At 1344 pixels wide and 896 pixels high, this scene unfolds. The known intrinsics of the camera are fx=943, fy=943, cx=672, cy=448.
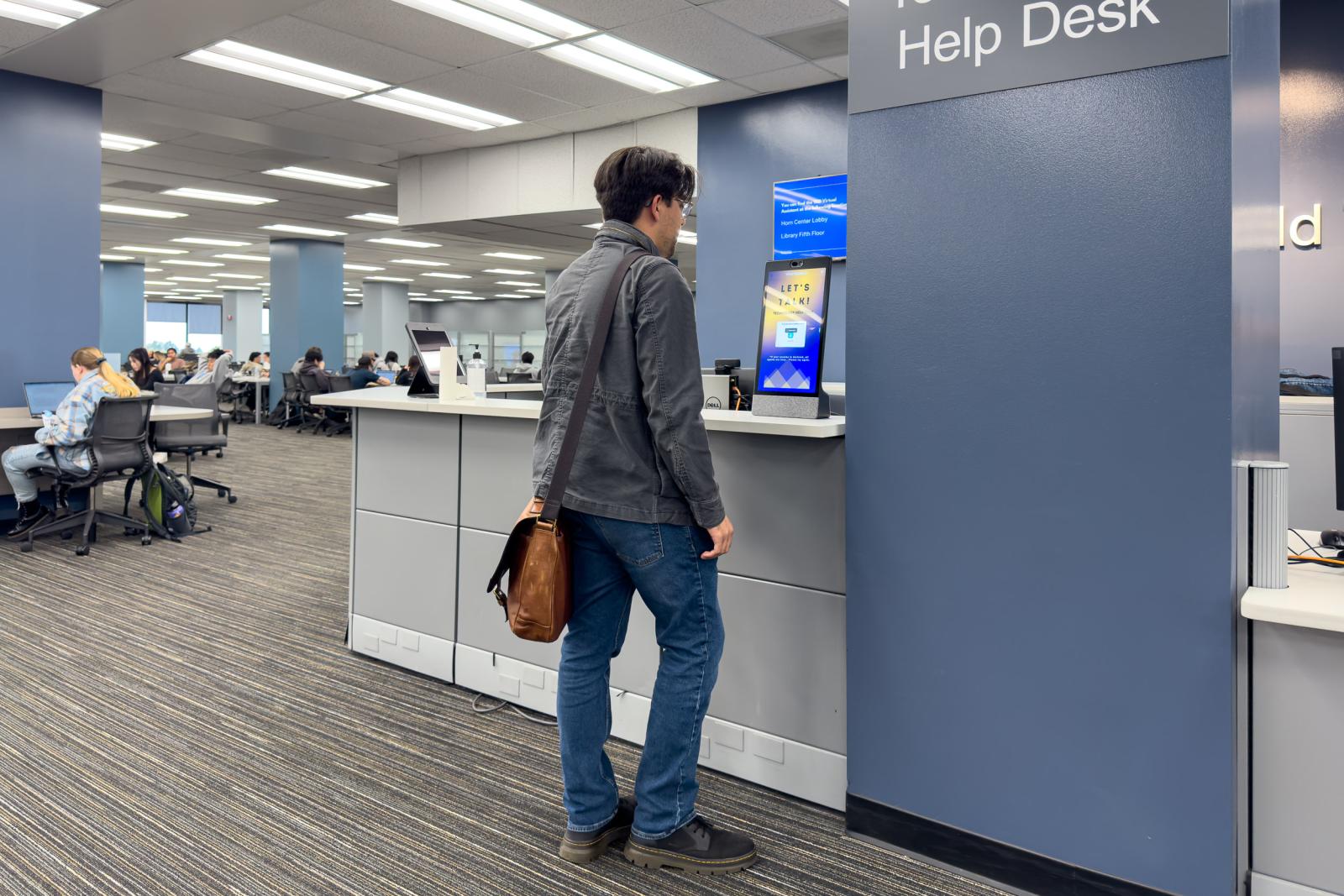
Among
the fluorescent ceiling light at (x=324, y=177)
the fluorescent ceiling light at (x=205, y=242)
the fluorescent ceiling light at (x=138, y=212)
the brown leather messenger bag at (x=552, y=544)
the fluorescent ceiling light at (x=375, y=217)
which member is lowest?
the brown leather messenger bag at (x=552, y=544)

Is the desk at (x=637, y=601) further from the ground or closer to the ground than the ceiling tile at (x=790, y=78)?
closer to the ground

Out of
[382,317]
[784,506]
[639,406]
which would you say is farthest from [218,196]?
[382,317]

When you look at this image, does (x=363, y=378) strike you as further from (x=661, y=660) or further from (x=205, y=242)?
(x=661, y=660)

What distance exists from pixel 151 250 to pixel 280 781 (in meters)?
14.1

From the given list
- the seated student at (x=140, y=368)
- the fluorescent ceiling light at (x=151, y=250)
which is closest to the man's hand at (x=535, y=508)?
the seated student at (x=140, y=368)

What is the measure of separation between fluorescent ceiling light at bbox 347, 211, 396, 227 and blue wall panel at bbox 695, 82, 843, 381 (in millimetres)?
5556

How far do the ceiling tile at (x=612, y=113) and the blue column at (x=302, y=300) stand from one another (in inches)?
275

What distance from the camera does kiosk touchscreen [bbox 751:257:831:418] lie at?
205cm

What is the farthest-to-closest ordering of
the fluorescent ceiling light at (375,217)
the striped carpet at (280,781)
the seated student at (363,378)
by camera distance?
the seated student at (363,378)
the fluorescent ceiling light at (375,217)
the striped carpet at (280,781)

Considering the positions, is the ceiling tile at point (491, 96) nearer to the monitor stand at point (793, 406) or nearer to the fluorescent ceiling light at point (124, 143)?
the fluorescent ceiling light at point (124, 143)

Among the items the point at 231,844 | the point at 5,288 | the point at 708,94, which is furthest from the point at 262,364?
the point at 231,844

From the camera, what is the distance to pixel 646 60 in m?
4.99

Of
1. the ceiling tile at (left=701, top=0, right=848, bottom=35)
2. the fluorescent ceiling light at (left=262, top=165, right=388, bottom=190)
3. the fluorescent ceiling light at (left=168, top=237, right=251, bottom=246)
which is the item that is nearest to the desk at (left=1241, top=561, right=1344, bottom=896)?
the ceiling tile at (left=701, top=0, right=848, bottom=35)

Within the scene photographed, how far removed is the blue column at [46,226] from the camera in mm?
5203
